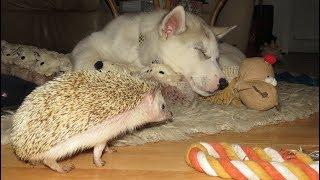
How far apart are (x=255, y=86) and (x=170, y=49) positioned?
366 millimetres

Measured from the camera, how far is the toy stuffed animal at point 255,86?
5.34 ft

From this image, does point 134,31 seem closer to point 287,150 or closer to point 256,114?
point 256,114

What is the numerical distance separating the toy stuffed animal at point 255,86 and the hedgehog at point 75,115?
0.60m

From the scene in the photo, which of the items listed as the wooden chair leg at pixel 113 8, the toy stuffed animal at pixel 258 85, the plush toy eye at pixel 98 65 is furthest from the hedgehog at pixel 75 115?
the wooden chair leg at pixel 113 8

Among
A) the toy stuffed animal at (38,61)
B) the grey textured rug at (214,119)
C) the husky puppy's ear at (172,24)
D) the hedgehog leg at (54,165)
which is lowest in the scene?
the grey textured rug at (214,119)

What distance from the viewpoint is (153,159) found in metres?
1.17

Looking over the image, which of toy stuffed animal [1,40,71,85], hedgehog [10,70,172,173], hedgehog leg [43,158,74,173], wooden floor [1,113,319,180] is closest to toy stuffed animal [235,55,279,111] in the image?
wooden floor [1,113,319,180]

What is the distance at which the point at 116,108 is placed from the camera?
1.12 m

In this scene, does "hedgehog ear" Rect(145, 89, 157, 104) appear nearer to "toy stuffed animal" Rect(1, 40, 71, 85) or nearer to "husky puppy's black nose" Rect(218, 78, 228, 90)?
Answer: "husky puppy's black nose" Rect(218, 78, 228, 90)

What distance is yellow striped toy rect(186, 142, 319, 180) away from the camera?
37.1 inches

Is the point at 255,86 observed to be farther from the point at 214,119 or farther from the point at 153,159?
the point at 153,159

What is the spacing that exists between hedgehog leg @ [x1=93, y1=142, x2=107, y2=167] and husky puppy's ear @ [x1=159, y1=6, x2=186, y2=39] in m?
0.68

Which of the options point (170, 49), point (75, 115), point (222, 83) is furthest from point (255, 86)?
point (75, 115)

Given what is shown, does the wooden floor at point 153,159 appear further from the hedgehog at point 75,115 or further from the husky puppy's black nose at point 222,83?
the husky puppy's black nose at point 222,83
